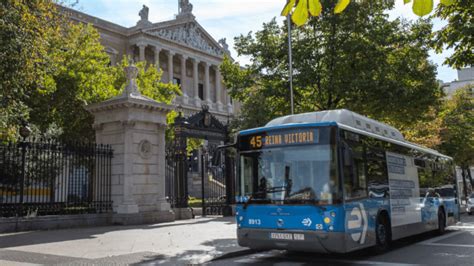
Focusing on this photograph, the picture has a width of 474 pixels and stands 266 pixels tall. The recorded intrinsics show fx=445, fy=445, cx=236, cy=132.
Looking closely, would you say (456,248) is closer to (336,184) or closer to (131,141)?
(336,184)

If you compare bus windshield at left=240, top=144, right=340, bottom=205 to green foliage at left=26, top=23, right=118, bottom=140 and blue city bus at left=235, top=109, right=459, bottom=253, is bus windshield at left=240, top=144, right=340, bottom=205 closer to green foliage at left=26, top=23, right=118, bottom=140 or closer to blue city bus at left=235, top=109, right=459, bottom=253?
blue city bus at left=235, top=109, right=459, bottom=253

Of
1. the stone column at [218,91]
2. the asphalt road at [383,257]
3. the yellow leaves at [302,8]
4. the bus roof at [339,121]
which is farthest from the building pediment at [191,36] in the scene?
the yellow leaves at [302,8]

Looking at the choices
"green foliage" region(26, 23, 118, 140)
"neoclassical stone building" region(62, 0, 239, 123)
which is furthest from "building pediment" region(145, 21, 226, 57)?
"green foliage" region(26, 23, 118, 140)

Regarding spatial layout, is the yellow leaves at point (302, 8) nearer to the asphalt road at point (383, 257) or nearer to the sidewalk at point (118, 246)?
the sidewalk at point (118, 246)

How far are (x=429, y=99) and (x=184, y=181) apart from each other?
11.0m

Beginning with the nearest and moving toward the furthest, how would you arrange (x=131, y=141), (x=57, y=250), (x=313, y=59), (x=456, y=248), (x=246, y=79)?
1. (x=57, y=250)
2. (x=456, y=248)
3. (x=131, y=141)
4. (x=313, y=59)
5. (x=246, y=79)

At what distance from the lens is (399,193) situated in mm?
11523

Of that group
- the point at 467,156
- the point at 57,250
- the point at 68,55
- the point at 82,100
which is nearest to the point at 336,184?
the point at 57,250

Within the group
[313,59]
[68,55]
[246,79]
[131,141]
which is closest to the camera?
[131,141]

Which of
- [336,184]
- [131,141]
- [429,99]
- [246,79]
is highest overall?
[246,79]

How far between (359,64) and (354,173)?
10093 millimetres

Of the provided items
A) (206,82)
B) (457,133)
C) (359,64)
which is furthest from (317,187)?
(206,82)

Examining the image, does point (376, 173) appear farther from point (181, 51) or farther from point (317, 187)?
point (181, 51)

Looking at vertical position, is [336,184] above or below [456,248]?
above
